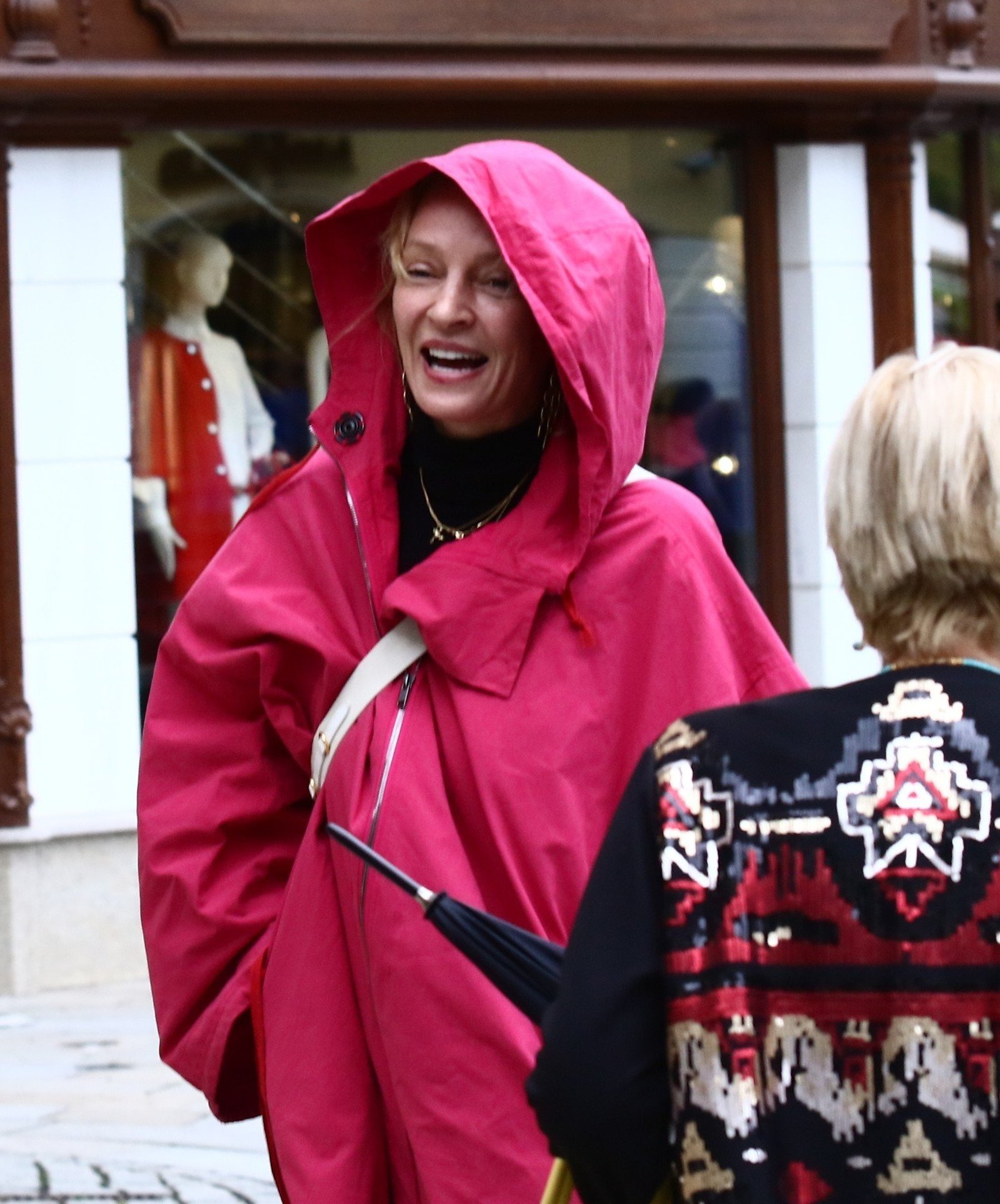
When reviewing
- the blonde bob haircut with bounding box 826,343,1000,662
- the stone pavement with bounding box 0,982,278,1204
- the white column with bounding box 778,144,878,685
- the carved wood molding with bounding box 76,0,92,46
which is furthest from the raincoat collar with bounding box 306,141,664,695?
the white column with bounding box 778,144,878,685

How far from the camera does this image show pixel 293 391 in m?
7.93

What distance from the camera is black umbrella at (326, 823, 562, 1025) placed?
2.07 m

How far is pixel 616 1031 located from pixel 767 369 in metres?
6.51

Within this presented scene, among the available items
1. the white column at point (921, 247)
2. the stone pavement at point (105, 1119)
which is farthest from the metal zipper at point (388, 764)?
the white column at point (921, 247)

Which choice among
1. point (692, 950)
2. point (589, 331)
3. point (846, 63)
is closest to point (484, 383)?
point (589, 331)

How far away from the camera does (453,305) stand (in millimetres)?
2744

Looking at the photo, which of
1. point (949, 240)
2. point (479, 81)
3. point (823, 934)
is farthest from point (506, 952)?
point (949, 240)

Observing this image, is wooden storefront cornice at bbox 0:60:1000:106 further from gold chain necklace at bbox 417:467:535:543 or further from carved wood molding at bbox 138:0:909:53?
gold chain necklace at bbox 417:467:535:543

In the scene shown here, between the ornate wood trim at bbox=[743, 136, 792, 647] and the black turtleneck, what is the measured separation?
17.6 feet

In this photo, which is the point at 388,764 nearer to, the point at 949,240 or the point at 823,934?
the point at 823,934

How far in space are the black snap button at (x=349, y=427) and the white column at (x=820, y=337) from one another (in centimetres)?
523

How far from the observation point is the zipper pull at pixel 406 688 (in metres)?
2.66

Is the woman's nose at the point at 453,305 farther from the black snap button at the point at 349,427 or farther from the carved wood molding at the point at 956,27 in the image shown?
the carved wood molding at the point at 956,27

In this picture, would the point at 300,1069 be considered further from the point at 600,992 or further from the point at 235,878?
the point at 600,992
